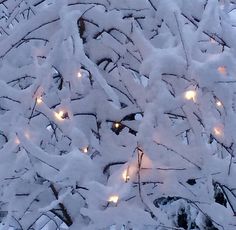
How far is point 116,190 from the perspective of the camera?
6.77 ft

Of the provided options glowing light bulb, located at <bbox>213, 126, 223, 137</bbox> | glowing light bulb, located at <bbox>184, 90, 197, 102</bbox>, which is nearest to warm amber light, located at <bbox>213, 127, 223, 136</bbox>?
A: glowing light bulb, located at <bbox>213, 126, 223, 137</bbox>

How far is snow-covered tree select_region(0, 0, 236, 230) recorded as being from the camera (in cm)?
204

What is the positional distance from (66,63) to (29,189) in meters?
1.12

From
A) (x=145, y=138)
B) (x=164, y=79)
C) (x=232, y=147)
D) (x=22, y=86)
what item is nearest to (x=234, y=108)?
(x=232, y=147)

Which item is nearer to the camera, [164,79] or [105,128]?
[164,79]

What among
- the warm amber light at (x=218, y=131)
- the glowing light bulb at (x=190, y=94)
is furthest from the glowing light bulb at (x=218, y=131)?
the glowing light bulb at (x=190, y=94)

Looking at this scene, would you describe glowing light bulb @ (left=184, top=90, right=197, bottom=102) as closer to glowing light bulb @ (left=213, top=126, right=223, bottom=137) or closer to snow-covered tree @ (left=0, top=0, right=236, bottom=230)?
snow-covered tree @ (left=0, top=0, right=236, bottom=230)

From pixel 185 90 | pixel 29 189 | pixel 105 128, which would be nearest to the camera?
pixel 185 90

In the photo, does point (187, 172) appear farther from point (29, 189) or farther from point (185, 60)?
point (29, 189)

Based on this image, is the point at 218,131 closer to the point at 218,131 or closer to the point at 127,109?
the point at 218,131

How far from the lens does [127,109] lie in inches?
106

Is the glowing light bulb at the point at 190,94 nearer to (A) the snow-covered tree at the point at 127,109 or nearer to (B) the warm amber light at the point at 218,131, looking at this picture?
(A) the snow-covered tree at the point at 127,109

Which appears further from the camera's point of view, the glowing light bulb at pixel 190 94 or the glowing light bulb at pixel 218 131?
the glowing light bulb at pixel 218 131

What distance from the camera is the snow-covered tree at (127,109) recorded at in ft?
6.68
